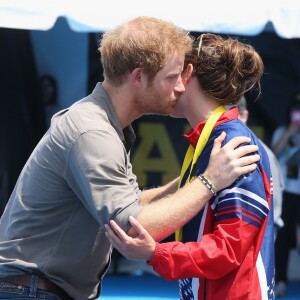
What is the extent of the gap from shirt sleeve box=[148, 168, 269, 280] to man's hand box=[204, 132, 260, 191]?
0.12ft

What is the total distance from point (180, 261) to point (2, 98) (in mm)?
4013

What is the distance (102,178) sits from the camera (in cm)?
242

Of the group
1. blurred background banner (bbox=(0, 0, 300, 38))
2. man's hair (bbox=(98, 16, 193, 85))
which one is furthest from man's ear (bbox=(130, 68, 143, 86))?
blurred background banner (bbox=(0, 0, 300, 38))

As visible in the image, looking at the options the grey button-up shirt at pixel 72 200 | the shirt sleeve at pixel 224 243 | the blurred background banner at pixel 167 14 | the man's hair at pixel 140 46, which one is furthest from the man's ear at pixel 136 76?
the blurred background banner at pixel 167 14

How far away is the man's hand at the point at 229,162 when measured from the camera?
8.23 feet

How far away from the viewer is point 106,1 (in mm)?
5152

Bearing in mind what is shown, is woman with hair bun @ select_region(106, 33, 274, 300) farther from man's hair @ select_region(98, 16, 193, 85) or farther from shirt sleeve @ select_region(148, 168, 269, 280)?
man's hair @ select_region(98, 16, 193, 85)

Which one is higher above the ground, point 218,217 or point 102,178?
point 102,178

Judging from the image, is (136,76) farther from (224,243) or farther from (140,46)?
(224,243)

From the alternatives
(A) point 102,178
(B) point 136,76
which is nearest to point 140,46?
(B) point 136,76

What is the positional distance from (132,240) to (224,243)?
285 millimetres

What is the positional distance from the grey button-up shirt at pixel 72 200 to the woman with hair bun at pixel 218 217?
126 mm

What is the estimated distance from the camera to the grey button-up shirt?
95.9 inches

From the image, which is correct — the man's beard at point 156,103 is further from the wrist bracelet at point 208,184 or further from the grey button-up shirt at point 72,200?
the wrist bracelet at point 208,184
